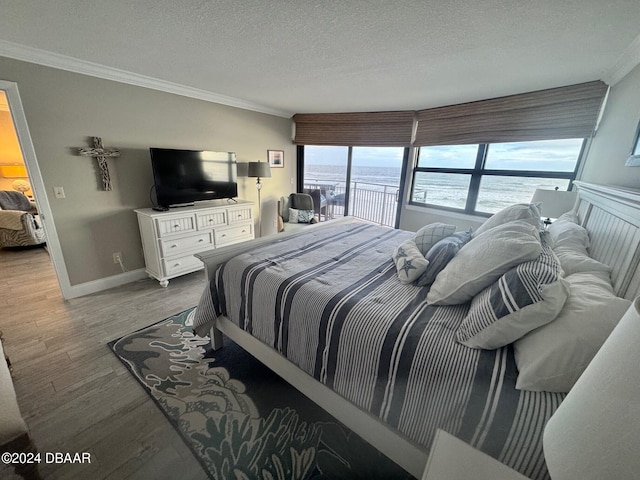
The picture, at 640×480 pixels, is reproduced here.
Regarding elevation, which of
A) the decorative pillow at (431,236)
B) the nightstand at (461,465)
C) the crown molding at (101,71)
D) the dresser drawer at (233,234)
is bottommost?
the dresser drawer at (233,234)

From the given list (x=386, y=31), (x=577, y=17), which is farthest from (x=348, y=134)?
(x=577, y=17)

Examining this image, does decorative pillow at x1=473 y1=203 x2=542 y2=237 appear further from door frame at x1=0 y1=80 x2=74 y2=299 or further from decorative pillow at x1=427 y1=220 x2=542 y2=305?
door frame at x1=0 y1=80 x2=74 y2=299

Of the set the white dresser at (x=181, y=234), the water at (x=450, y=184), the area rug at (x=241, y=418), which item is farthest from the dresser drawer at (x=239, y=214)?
the area rug at (x=241, y=418)

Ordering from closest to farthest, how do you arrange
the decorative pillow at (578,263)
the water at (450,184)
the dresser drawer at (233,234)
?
1. the decorative pillow at (578,263)
2. the water at (450,184)
3. the dresser drawer at (233,234)

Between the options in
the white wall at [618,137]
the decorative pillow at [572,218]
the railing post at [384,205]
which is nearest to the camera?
the white wall at [618,137]

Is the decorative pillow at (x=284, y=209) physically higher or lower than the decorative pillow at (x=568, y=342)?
lower

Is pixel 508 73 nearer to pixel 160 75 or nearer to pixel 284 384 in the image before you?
pixel 284 384

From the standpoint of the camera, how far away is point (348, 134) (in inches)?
167

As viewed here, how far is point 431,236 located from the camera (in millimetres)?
1798

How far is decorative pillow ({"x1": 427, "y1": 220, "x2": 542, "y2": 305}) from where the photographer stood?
3.57 ft

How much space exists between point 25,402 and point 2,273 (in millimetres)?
2768

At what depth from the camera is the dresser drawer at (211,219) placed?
10.5ft

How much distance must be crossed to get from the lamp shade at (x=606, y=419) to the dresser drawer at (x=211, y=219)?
340cm

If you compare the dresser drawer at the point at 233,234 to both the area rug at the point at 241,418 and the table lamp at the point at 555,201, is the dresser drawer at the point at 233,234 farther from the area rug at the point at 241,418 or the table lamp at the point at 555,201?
the table lamp at the point at 555,201
